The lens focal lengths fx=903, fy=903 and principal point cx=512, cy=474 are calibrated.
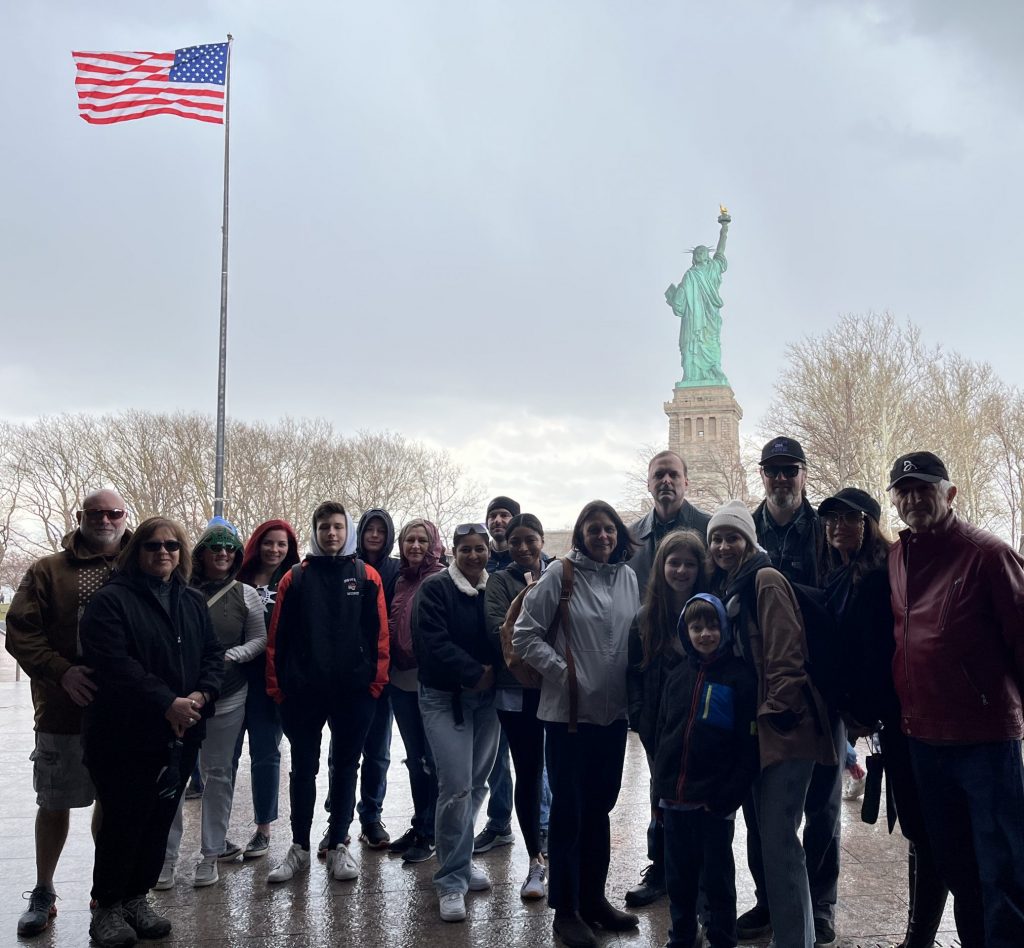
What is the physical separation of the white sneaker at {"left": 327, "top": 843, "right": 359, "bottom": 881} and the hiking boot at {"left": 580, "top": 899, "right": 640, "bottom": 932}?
4.68ft

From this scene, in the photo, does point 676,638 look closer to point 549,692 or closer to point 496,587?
point 549,692

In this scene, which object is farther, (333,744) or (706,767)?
(333,744)

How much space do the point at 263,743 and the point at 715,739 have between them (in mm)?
3101

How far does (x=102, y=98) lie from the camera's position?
15.0 m

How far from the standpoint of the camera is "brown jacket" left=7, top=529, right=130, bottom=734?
4.50m

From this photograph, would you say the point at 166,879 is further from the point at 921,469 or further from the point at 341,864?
the point at 921,469

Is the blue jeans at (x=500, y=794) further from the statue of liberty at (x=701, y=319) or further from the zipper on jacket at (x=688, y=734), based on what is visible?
the statue of liberty at (x=701, y=319)

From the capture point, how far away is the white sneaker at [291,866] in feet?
16.5

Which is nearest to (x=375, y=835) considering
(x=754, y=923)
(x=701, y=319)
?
(x=754, y=923)

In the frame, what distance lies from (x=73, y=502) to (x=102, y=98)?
822 inches

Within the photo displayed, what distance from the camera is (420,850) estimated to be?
216 inches

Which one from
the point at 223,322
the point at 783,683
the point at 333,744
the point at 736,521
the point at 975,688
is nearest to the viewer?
the point at 975,688

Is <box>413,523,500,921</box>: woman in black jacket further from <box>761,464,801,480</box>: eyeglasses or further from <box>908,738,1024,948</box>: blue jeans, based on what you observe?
<box>908,738,1024,948</box>: blue jeans

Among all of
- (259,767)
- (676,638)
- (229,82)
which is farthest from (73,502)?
(676,638)
